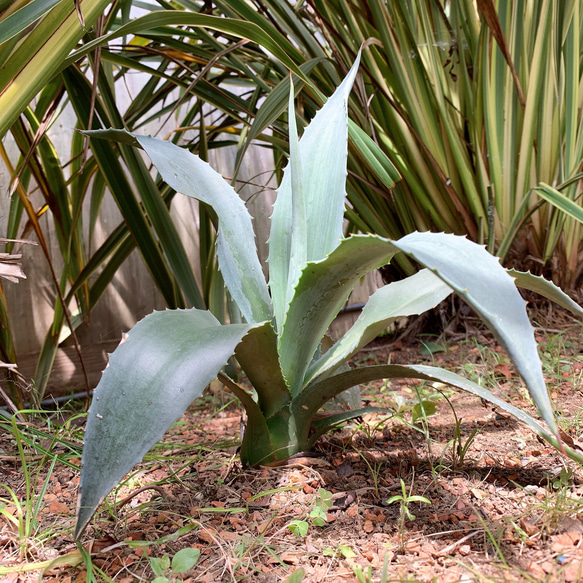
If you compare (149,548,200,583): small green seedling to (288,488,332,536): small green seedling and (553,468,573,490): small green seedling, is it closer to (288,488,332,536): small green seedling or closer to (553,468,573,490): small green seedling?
(288,488,332,536): small green seedling

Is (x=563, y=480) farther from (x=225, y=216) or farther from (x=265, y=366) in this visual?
(x=225, y=216)

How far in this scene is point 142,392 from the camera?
45 centimetres

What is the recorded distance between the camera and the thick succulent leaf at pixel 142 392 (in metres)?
0.41

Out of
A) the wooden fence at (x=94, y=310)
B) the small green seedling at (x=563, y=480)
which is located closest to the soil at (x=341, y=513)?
the small green seedling at (x=563, y=480)

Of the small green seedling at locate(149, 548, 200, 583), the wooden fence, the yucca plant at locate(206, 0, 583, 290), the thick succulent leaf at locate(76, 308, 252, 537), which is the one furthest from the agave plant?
the wooden fence

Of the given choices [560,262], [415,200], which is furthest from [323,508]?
[560,262]

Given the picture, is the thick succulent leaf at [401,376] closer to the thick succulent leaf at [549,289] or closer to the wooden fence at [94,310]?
the thick succulent leaf at [549,289]

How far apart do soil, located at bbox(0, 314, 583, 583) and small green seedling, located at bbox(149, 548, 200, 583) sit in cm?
1

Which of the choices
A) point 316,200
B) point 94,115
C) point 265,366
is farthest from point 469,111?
point 265,366

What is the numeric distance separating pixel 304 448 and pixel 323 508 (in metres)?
0.14

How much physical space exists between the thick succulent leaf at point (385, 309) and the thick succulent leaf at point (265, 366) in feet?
0.17

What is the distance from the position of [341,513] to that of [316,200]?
423mm

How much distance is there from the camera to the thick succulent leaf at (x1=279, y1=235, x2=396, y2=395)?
1.69 feet

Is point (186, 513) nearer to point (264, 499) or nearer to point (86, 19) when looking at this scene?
point (264, 499)
